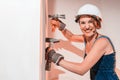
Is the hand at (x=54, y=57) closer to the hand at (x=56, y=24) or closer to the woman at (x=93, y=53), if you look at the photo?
the woman at (x=93, y=53)

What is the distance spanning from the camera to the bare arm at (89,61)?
4.05 ft

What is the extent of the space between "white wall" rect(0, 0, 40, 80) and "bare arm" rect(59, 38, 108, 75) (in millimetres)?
189

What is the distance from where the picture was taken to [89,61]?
4.07 ft

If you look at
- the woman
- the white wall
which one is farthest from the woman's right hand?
the white wall

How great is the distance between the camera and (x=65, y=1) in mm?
1451

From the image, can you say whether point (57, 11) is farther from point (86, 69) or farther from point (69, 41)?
point (86, 69)

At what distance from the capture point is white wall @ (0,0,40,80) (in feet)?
3.87

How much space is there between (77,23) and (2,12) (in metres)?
0.49

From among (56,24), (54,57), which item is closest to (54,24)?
(56,24)

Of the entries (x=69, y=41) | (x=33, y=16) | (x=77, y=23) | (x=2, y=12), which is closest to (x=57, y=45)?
(x=69, y=41)

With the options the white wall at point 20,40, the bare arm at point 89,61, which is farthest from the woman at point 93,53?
the white wall at point 20,40

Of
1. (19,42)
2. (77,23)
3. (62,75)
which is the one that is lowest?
(62,75)

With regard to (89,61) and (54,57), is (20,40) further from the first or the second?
(89,61)

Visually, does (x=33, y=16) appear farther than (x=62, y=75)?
No
